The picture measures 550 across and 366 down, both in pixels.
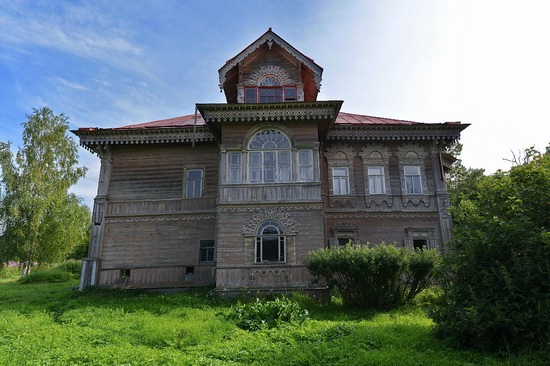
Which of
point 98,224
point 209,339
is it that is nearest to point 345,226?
point 209,339

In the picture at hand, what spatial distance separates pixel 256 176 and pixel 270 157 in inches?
38.2

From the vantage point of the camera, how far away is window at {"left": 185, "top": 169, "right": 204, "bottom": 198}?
56.4 ft

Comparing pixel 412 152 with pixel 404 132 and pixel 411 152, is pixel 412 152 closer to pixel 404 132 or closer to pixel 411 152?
pixel 411 152

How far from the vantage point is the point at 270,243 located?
1398 cm

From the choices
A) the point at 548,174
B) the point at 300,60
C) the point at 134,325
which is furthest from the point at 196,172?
the point at 548,174

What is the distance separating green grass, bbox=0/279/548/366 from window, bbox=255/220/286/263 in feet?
6.81

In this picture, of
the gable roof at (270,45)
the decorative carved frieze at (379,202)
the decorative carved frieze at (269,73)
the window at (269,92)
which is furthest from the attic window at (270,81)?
the decorative carved frieze at (379,202)

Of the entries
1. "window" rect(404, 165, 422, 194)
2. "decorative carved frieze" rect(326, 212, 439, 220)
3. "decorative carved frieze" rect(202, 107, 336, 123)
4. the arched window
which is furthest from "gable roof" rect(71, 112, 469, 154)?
"decorative carved frieze" rect(326, 212, 439, 220)

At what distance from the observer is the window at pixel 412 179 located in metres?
16.9

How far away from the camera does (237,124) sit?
601 inches

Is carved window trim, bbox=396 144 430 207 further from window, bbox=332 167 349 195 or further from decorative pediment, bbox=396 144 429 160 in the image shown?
window, bbox=332 167 349 195

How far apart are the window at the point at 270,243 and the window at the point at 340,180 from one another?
4.23 m

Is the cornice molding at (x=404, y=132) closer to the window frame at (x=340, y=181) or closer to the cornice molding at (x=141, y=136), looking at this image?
the window frame at (x=340, y=181)

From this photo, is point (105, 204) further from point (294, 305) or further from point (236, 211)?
point (294, 305)
